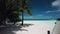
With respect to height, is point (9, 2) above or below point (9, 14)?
above

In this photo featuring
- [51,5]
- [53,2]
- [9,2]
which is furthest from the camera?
[51,5]

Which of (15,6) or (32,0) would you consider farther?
(32,0)

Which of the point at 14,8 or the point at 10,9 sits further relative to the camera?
the point at 14,8

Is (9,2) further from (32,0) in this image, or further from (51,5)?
(51,5)

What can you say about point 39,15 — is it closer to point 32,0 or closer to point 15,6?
point 32,0

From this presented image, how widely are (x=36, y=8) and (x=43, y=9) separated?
2.63 feet

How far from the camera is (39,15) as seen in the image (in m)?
17.6

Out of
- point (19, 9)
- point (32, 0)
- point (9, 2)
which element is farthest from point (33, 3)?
point (9, 2)

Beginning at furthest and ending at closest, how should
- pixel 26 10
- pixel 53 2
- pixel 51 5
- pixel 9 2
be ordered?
pixel 51 5 → pixel 53 2 → pixel 26 10 → pixel 9 2

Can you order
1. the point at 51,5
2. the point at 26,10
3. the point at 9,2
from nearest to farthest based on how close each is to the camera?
the point at 9,2
the point at 26,10
the point at 51,5

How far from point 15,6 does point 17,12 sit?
0.59 meters

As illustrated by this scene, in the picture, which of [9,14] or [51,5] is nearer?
[9,14]

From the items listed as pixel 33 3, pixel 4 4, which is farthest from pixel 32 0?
pixel 4 4

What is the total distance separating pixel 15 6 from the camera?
1367cm
